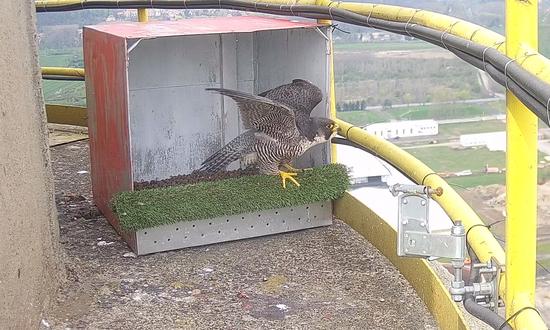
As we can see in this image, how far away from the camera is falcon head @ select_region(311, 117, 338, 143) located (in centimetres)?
385

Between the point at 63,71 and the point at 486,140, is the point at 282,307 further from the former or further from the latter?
the point at 63,71

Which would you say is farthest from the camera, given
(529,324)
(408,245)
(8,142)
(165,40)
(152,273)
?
(165,40)

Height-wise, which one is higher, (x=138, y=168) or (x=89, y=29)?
(x=89, y=29)

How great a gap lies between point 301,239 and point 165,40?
134cm

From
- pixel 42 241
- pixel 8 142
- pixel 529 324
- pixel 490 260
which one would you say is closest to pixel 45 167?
pixel 42 241

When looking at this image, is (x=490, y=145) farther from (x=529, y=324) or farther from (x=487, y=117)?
(x=529, y=324)

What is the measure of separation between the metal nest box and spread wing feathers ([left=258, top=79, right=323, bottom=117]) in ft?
0.32

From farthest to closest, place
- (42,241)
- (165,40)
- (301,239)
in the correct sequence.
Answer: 1. (165,40)
2. (301,239)
3. (42,241)

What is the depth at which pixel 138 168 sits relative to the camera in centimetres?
440

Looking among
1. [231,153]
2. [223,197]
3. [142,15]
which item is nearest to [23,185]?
[223,197]

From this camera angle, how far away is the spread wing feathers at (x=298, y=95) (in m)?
3.94

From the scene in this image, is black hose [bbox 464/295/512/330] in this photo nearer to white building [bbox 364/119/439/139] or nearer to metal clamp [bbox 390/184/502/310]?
metal clamp [bbox 390/184/502/310]

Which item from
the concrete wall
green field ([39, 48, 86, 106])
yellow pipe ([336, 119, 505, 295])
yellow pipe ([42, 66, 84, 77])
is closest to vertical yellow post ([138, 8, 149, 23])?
green field ([39, 48, 86, 106])

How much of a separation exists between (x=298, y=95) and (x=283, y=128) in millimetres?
182
